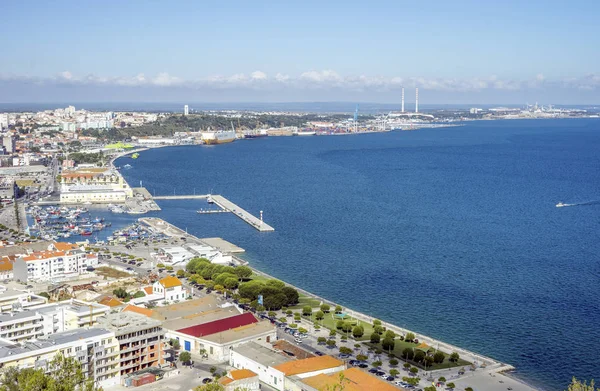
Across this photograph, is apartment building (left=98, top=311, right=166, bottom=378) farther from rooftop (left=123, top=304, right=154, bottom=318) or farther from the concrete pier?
the concrete pier

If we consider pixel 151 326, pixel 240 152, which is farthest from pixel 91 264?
pixel 240 152

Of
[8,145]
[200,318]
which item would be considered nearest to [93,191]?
[200,318]

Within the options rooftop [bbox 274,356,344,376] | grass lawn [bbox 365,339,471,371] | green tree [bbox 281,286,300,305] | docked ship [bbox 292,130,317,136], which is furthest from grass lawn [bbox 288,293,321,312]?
docked ship [bbox 292,130,317,136]

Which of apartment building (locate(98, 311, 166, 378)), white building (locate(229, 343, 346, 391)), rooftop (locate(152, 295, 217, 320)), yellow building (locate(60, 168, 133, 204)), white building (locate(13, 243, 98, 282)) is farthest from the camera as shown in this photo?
yellow building (locate(60, 168, 133, 204))

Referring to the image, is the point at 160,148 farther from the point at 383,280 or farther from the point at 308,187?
the point at 383,280

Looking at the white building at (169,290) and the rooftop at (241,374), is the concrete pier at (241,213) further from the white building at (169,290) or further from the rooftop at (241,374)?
the rooftop at (241,374)

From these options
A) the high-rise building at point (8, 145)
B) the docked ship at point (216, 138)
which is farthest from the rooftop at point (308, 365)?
the docked ship at point (216, 138)

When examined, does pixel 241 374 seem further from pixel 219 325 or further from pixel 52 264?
pixel 52 264
